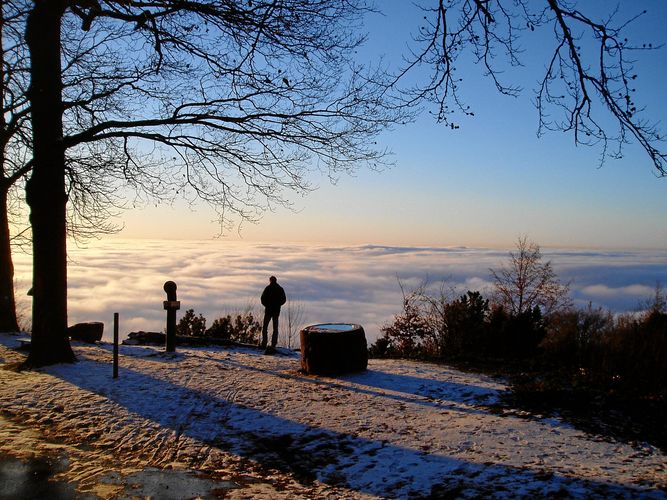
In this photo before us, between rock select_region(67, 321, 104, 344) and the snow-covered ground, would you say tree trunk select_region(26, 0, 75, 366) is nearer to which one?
the snow-covered ground

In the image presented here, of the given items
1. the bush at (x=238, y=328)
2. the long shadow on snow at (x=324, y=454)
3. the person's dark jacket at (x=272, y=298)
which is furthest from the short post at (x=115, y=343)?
the bush at (x=238, y=328)

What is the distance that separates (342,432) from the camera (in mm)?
7086

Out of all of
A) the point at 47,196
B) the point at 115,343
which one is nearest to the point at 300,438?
the point at 115,343

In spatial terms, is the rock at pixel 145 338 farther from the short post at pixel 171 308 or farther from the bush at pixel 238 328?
the bush at pixel 238 328

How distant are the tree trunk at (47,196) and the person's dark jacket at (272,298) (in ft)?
16.1

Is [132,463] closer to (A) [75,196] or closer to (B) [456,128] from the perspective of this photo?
(B) [456,128]

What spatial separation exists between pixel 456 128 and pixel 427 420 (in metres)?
4.09

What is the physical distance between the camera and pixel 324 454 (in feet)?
20.7

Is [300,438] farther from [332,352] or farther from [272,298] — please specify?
[272,298]

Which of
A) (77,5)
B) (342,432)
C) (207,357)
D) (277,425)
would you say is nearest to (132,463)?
(277,425)

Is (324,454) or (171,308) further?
(171,308)

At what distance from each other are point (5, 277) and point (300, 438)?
13.1 m

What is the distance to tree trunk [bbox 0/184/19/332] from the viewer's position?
1566cm

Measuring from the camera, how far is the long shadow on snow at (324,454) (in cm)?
518
